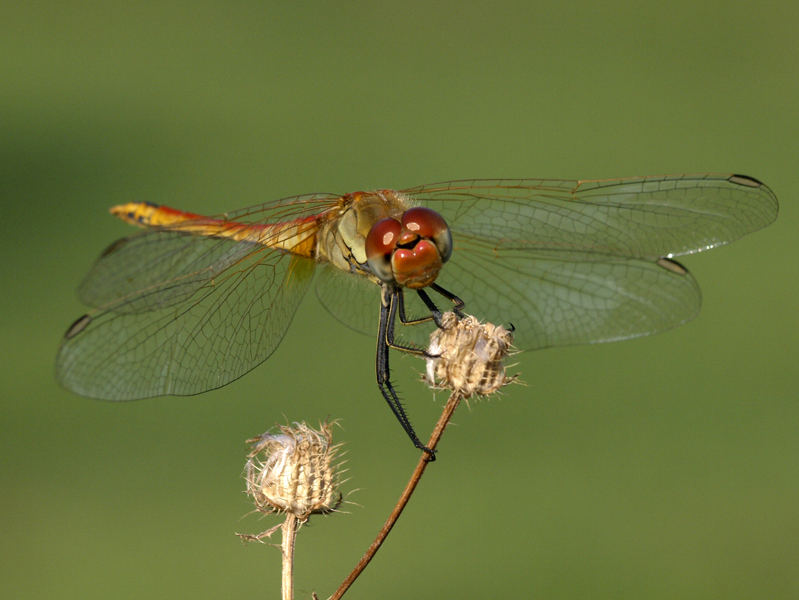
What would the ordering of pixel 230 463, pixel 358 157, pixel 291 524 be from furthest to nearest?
pixel 358 157, pixel 230 463, pixel 291 524

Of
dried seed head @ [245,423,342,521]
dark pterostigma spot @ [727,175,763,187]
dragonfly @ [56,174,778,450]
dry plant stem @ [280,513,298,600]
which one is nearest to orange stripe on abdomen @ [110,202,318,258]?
dragonfly @ [56,174,778,450]

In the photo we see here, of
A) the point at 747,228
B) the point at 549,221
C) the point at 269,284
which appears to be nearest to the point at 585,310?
the point at 549,221

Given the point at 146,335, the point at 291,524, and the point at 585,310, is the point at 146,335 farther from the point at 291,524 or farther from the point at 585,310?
the point at 585,310

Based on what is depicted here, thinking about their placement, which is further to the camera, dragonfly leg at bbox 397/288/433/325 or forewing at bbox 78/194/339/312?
dragonfly leg at bbox 397/288/433/325

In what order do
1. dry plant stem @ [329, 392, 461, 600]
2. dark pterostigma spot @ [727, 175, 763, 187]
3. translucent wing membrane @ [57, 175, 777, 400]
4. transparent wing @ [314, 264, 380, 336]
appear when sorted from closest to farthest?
1. dry plant stem @ [329, 392, 461, 600]
2. translucent wing membrane @ [57, 175, 777, 400]
3. dark pterostigma spot @ [727, 175, 763, 187]
4. transparent wing @ [314, 264, 380, 336]

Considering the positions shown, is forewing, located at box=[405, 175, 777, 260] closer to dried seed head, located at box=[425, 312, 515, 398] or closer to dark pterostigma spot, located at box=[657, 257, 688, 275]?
dark pterostigma spot, located at box=[657, 257, 688, 275]

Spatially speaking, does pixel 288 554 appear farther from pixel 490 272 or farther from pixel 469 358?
pixel 490 272

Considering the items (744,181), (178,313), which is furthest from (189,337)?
(744,181)
